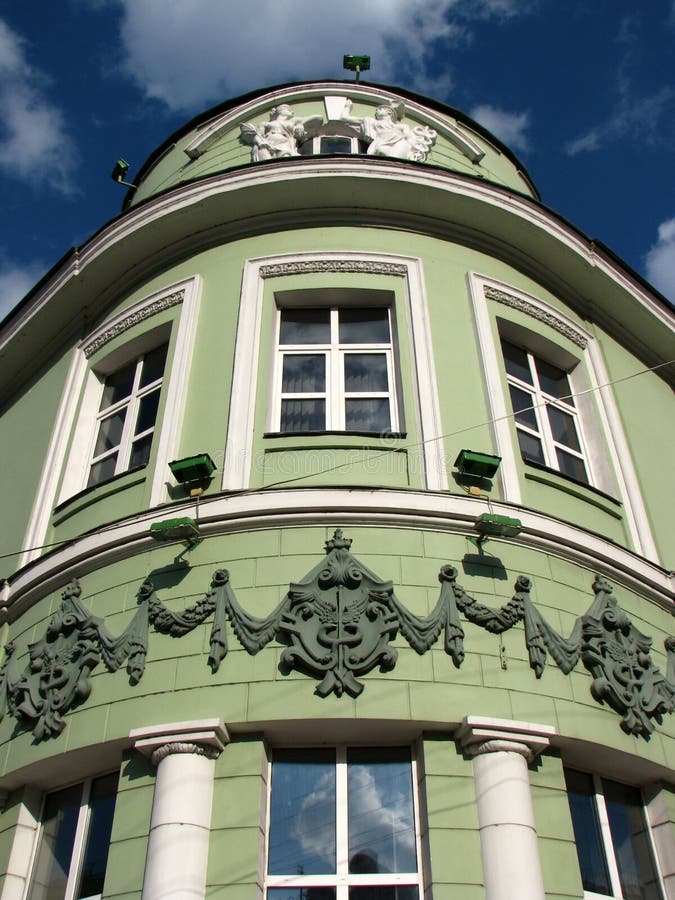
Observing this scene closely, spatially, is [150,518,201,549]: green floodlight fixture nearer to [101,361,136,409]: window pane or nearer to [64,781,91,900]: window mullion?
[64,781,91,900]: window mullion

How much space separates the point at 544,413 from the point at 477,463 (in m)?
2.17

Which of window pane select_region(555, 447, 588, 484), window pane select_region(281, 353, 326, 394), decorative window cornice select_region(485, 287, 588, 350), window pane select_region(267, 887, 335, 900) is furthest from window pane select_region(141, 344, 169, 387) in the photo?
window pane select_region(267, 887, 335, 900)

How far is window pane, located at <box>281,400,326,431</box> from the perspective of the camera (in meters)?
9.77

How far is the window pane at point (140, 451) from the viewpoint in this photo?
1011 cm

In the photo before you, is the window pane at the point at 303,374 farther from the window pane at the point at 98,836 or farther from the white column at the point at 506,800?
the window pane at the point at 98,836

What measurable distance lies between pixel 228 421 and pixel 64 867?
4332 mm

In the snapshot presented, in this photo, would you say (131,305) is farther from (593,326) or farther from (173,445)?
(593,326)

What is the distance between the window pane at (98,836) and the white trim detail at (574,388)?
4.58 metres

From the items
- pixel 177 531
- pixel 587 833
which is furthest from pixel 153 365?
pixel 587 833

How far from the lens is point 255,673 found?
7539mm

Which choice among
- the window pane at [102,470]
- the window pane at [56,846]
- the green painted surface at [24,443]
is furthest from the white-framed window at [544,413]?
the green painted surface at [24,443]

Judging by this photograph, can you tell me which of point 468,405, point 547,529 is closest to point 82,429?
point 468,405

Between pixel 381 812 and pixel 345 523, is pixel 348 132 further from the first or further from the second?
pixel 381 812

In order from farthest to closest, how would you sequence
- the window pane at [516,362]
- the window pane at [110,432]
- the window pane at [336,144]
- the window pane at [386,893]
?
1. the window pane at [336,144]
2. the window pane at [516,362]
3. the window pane at [110,432]
4. the window pane at [386,893]
